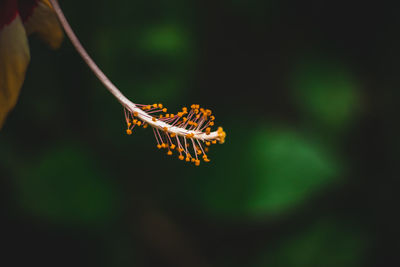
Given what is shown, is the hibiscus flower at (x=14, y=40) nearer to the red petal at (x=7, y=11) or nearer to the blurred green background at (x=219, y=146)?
the red petal at (x=7, y=11)

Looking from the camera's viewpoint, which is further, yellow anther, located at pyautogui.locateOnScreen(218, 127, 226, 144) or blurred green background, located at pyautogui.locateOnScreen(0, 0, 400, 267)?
blurred green background, located at pyautogui.locateOnScreen(0, 0, 400, 267)

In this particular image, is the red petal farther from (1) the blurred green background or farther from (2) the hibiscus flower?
(1) the blurred green background

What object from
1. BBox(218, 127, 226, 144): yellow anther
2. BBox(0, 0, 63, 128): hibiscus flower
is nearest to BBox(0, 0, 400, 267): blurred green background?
BBox(0, 0, 63, 128): hibiscus flower

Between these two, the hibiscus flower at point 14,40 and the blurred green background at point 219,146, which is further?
the blurred green background at point 219,146

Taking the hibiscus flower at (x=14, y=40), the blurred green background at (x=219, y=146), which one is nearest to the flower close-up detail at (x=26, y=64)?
the hibiscus flower at (x=14, y=40)

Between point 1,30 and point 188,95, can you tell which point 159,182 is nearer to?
point 188,95

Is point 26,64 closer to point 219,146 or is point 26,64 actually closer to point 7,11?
point 7,11

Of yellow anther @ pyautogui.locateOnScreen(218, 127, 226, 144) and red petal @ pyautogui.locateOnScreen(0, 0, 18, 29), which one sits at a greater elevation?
red petal @ pyautogui.locateOnScreen(0, 0, 18, 29)

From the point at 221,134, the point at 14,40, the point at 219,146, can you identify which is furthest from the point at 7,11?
the point at 219,146
